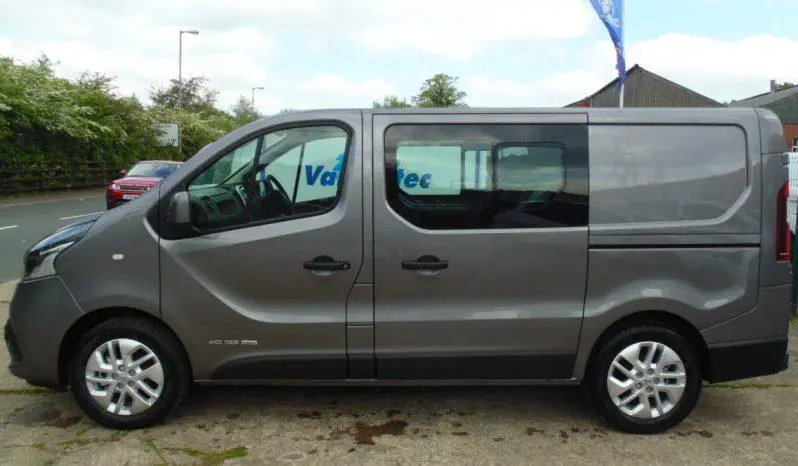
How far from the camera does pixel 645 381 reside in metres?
3.69

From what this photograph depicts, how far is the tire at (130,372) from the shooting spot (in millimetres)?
3635

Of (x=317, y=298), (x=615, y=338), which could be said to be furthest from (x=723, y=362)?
(x=317, y=298)

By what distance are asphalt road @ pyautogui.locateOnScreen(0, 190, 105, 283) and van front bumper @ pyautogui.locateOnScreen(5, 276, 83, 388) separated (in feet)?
16.4

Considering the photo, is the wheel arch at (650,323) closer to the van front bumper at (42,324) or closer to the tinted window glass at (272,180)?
the tinted window glass at (272,180)

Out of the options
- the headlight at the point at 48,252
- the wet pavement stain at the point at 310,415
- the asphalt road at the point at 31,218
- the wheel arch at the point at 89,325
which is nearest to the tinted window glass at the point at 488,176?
the wet pavement stain at the point at 310,415

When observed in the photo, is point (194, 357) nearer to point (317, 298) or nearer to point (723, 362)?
point (317, 298)

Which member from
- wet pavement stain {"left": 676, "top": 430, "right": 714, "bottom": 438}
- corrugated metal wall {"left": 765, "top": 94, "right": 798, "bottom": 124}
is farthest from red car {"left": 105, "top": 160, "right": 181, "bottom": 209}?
corrugated metal wall {"left": 765, "top": 94, "right": 798, "bottom": 124}

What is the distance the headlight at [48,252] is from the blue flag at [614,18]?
7505mm

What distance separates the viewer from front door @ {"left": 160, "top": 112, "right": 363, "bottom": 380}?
359 cm

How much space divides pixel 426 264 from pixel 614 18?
23.2ft

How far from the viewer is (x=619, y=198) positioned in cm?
360

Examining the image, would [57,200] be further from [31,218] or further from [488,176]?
[488,176]

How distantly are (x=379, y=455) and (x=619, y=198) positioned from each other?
192 cm

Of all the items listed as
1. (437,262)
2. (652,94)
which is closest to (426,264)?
(437,262)
